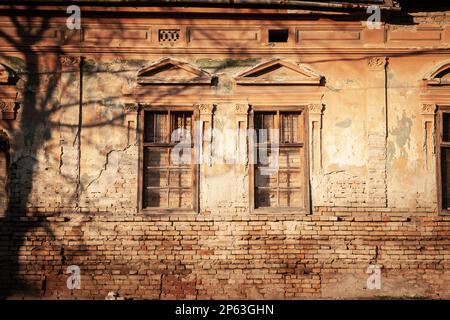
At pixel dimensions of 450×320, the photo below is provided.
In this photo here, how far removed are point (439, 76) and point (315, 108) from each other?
2.12 m

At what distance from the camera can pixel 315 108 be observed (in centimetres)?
848

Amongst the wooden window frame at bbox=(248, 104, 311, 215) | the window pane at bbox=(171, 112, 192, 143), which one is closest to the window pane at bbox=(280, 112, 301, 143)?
the wooden window frame at bbox=(248, 104, 311, 215)

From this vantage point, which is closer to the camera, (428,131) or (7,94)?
(7,94)

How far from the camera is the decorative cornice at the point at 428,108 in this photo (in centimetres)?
851

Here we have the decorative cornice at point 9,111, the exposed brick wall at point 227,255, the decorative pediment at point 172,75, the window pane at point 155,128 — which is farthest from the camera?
the window pane at point 155,128

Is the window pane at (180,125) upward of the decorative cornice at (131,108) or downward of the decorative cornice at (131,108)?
Answer: downward

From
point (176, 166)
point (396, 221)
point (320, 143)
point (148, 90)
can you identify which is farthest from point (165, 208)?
point (396, 221)

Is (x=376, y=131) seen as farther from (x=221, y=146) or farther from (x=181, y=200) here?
(x=181, y=200)

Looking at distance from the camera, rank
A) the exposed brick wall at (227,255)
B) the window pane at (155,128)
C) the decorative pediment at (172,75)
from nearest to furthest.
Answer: the exposed brick wall at (227,255) < the decorative pediment at (172,75) < the window pane at (155,128)

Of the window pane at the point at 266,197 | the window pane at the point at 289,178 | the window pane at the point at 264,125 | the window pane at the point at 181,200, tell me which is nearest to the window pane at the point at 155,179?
the window pane at the point at 181,200

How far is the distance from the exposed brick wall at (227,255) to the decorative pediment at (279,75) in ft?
7.05

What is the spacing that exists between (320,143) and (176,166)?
234 cm

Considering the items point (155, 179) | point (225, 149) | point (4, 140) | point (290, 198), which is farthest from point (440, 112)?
point (4, 140)

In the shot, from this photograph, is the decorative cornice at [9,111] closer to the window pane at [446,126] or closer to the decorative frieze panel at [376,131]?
the decorative frieze panel at [376,131]
